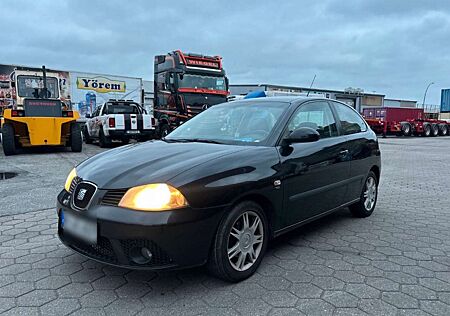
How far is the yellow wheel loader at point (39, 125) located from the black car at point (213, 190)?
8.65 metres

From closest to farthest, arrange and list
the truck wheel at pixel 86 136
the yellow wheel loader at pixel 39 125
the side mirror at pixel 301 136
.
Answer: the side mirror at pixel 301 136
the yellow wheel loader at pixel 39 125
the truck wheel at pixel 86 136

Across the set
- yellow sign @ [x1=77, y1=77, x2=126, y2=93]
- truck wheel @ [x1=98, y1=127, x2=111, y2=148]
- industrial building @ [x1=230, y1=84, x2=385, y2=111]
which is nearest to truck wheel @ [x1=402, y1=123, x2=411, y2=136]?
industrial building @ [x1=230, y1=84, x2=385, y2=111]

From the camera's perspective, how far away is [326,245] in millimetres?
3836

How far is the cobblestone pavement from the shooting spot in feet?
8.52

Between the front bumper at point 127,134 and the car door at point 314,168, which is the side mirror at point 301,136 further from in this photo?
the front bumper at point 127,134

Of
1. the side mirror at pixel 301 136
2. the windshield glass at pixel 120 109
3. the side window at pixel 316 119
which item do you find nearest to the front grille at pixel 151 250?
the side mirror at pixel 301 136

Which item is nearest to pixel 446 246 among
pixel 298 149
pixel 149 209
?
pixel 298 149

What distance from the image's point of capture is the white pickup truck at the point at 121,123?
13.3m

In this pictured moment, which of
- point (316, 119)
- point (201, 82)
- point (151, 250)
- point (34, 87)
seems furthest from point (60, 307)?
point (201, 82)

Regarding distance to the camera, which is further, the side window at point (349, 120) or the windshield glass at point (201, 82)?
the windshield glass at point (201, 82)

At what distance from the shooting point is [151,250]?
8.45 feet

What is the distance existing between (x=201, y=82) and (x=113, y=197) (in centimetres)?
1289

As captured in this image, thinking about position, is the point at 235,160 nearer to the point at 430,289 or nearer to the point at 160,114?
the point at 430,289

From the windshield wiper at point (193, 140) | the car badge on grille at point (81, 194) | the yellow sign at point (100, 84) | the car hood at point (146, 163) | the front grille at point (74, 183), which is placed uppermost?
the yellow sign at point (100, 84)
